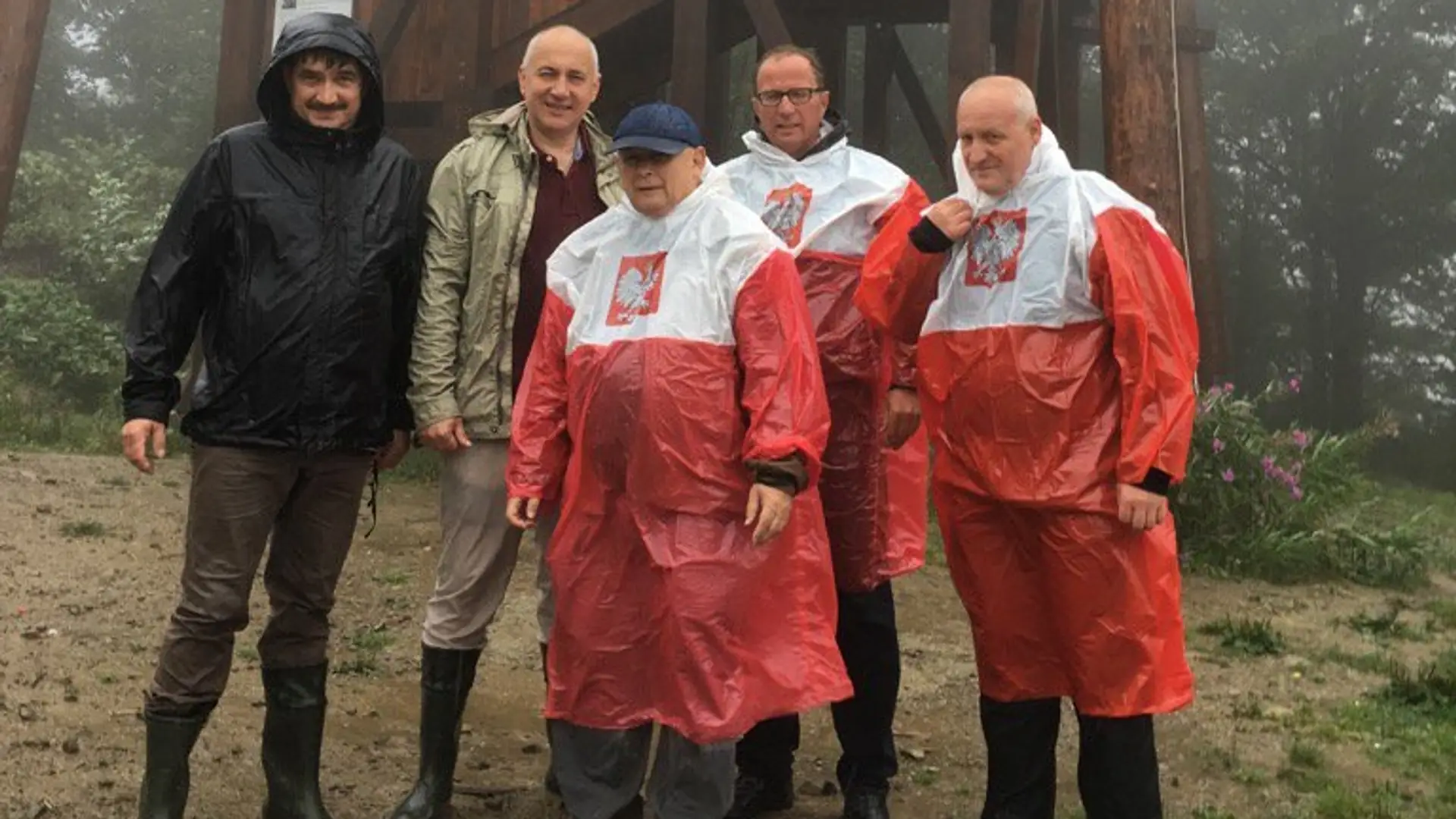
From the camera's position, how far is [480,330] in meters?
3.52

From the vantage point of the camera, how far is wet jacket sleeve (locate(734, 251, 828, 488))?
2918 millimetres

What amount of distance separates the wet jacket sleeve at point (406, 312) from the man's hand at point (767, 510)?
100cm

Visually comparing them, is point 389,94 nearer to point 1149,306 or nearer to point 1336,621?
point 1336,621

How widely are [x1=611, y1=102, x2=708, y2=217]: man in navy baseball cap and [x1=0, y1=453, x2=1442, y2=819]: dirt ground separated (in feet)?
5.32

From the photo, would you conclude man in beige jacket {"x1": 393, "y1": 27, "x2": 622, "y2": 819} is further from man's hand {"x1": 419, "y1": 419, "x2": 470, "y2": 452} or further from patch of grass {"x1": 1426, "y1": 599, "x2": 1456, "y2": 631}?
patch of grass {"x1": 1426, "y1": 599, "x2": 1456, "y2": 631}

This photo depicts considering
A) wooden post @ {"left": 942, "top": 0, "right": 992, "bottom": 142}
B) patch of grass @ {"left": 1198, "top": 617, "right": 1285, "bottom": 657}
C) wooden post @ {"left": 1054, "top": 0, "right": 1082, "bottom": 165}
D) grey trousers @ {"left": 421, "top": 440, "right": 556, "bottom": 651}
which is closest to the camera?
grey trousers @ {"left": 421, "top": 440, "right": 556, "bottom": 651}

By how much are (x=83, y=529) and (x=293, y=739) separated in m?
3.95

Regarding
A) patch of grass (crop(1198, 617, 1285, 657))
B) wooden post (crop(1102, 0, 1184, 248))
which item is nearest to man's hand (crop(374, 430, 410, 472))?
patch of grass (crop(1198, 617, 1285, 657))

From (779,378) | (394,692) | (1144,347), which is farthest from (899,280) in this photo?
(394,692)

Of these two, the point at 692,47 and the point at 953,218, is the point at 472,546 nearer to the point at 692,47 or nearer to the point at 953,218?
the point at 953,218

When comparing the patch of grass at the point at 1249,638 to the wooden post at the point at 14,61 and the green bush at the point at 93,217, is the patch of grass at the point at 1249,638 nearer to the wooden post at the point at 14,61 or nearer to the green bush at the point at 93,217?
the wooden post at the point at 14,61

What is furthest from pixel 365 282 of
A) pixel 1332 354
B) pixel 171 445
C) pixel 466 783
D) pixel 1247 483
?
pixel 1332 354

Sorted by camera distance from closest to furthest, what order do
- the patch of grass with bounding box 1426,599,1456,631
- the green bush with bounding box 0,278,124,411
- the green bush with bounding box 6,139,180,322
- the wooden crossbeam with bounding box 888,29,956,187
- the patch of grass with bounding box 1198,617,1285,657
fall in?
1. the patch of grass with bounding box 1198,617,1285,657
2. the patch of grass with bounding box 1426,599,1456,631
3. the wooden crossbeam with bounding box 888,29,956,187
4. the green bush with bounding box 0,278,124,411
5. the green bush with bounding box 6,139,180,322

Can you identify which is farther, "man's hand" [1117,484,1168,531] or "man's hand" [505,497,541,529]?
"man's hand" [505,497,541,529]
